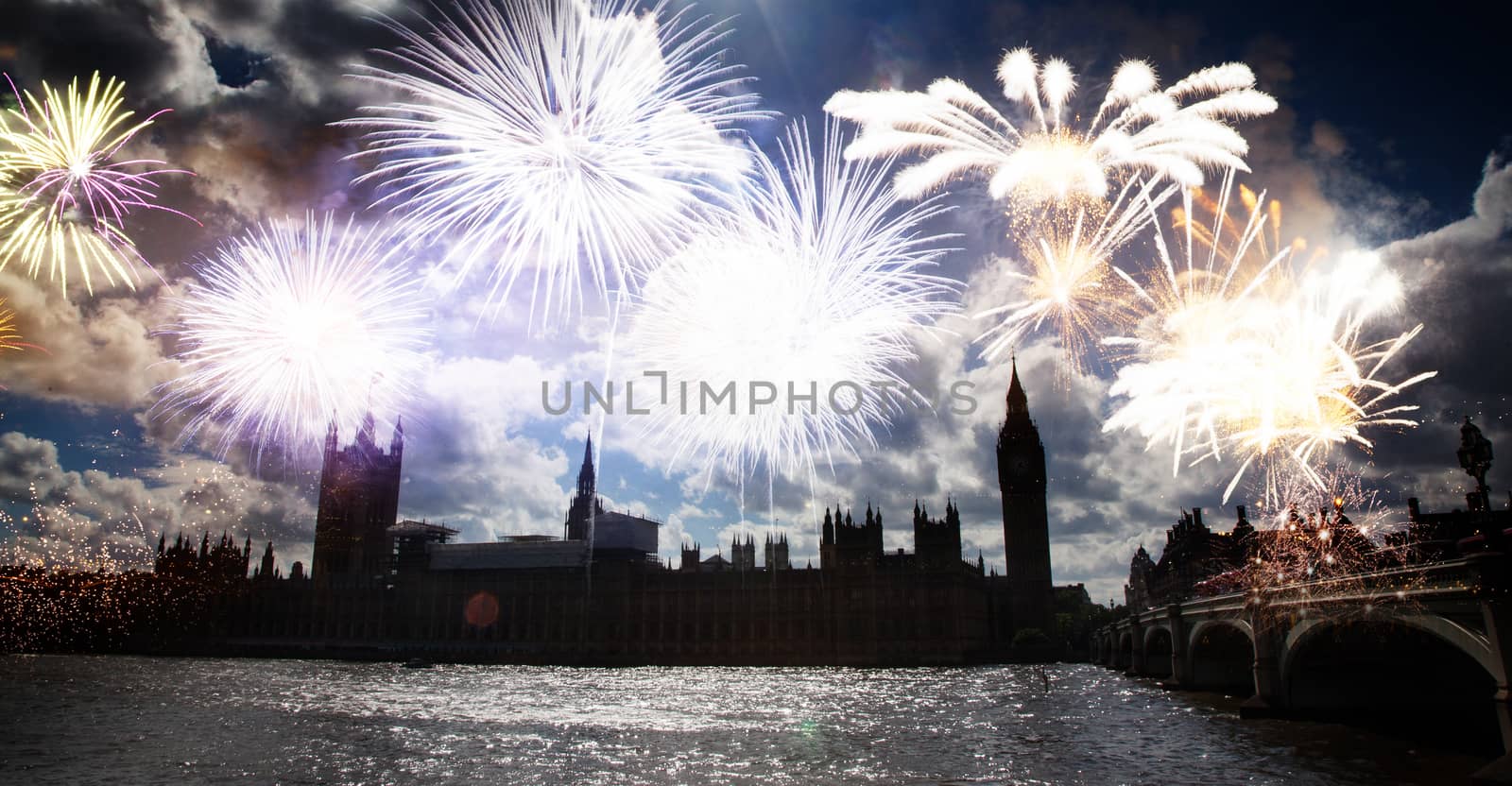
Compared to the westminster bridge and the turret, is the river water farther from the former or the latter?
the turret

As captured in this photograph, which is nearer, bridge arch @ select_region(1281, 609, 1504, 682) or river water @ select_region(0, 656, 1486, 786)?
bridge arch @ select_region(1281, 609, 1504, 682)

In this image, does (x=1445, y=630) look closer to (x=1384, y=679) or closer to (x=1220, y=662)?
(x=1384, y=679)

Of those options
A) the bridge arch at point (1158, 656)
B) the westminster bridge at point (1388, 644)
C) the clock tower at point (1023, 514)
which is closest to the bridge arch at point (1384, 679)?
the westminster bridge at point (1388, 644)

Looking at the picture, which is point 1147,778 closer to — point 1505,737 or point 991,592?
point 1505,737

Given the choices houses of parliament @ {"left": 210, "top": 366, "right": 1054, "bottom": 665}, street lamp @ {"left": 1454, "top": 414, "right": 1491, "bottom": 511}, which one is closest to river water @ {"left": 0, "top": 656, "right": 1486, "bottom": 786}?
street lamp @ {"left": 1454, "top": 414, "right": 1491, "bottom": 511}

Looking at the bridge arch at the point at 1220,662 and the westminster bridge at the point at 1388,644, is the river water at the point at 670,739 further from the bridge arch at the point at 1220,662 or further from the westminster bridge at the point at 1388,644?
the bridge arch at the point at 1220,662

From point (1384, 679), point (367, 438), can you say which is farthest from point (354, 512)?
point (1384, 679)
